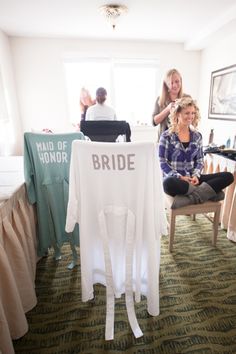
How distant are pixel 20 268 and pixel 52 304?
412 millimetres

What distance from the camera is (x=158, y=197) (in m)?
1.00

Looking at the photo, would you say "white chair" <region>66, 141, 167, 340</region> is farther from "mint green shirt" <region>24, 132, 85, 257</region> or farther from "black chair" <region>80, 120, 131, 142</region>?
"black chair" <region>80, 120, 131, 142</region>

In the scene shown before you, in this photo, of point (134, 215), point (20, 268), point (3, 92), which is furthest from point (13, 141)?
point (134, 215)

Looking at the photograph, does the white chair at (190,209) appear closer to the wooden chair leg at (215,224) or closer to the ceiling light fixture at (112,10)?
the wooden chair leg at (215,224)

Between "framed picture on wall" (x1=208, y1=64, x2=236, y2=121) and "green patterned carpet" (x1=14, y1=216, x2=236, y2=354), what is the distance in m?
2.07

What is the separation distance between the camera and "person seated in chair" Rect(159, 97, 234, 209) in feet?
5.62

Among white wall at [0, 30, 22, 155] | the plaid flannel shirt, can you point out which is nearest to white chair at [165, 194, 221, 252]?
the plaid flannel shirt

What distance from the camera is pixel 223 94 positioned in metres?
3.05

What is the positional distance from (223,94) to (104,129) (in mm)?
2014

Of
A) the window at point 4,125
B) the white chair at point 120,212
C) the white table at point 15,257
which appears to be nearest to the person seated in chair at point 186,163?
the white chair at point 120,212

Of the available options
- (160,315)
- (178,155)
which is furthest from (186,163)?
(160,315)

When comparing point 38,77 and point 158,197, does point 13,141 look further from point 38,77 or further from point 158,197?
point 158,197

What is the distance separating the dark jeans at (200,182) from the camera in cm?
169

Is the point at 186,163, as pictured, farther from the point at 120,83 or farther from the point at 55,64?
the point at 55,64
